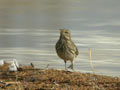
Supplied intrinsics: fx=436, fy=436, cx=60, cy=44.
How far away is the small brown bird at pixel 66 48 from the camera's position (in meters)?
9.18

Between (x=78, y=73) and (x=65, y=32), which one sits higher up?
(x=65, y=32)

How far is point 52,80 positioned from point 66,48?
6.86 feet

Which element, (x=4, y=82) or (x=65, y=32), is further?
(x=65, y=32)

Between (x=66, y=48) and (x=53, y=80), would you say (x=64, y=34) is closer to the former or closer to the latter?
(x=66, y=48)

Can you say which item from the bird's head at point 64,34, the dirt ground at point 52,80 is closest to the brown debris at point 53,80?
the dirt ground at point 52,80

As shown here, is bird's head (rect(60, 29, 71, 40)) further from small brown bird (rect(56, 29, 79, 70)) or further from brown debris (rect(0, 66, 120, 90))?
brown debris (rect(0, 66, 120, 90))

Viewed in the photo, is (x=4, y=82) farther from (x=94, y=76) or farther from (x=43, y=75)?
(x=94, y=76)

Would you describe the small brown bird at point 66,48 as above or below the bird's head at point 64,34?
below

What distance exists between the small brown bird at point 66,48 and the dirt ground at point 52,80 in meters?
0.93

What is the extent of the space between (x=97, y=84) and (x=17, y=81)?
133cm

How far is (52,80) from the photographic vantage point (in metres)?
7.30

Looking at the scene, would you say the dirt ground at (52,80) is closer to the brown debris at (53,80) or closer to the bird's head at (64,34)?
the brown debris at (53,80)

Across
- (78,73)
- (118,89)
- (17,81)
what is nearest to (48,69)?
(78,73)

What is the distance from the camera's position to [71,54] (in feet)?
30.5
